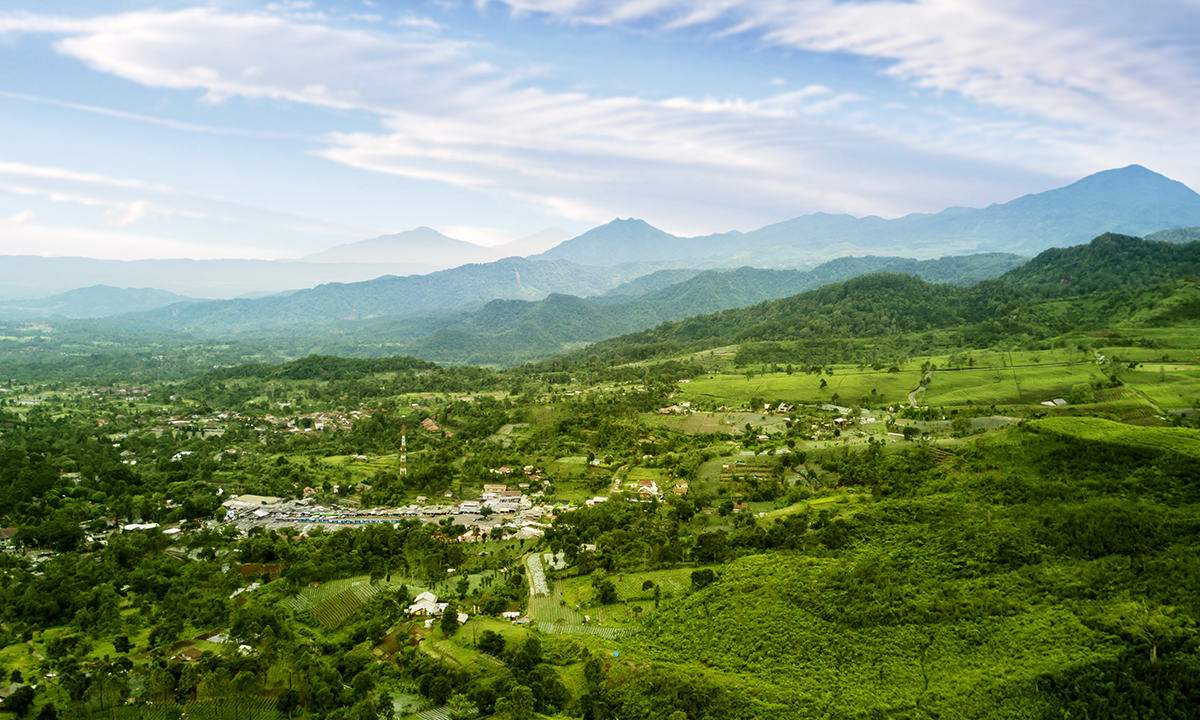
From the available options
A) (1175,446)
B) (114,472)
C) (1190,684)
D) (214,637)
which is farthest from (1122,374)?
(114,472)

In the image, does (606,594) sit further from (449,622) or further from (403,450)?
(403,450)

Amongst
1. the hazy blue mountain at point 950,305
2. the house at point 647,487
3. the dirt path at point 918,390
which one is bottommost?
the house at point 647,487

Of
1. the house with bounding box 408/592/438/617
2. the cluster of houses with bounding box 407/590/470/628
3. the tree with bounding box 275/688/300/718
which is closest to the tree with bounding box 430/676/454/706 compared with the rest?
the tree with bounding box 275/688/300/718

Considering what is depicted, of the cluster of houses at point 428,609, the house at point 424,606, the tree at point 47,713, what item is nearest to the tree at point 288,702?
the cluster of houses at point 428,609

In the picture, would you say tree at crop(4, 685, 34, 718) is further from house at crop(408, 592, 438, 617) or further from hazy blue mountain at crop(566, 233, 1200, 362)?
hazy blue mountain at crop(566, 233, 1200, 362)

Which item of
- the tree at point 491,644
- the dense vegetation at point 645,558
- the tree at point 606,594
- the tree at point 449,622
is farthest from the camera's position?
the tree at point 606,594

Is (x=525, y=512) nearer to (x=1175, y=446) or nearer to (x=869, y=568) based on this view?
(x=869, y=568)

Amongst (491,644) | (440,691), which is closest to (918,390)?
(491,644)

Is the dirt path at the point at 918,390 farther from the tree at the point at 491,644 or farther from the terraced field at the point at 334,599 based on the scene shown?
the terraced field at the point at 334,599

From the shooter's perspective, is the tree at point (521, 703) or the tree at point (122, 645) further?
the tree at point (122, 645)
